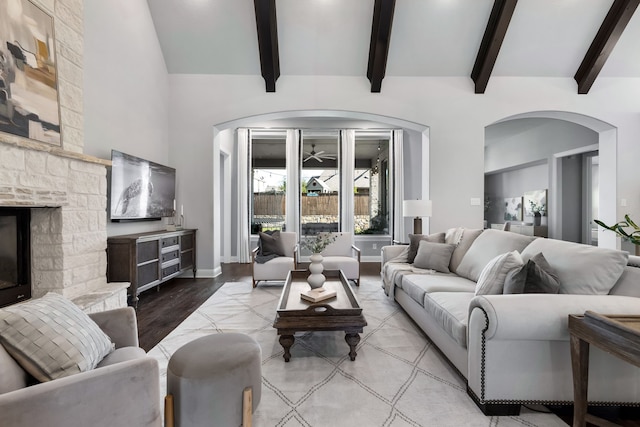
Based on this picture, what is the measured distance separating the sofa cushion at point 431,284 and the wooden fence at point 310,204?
370 cm

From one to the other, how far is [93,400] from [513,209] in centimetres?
1044

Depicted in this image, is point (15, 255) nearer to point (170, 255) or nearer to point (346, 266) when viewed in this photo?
point (170, 255)

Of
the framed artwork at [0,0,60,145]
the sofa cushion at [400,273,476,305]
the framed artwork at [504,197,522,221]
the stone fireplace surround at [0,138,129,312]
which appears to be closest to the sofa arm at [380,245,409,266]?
the sofa cushion at [400,273,476,305]

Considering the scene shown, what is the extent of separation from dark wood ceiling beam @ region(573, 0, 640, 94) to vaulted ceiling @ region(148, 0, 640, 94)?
0.01m

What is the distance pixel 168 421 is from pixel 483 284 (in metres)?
1.97

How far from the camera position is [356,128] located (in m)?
6.62

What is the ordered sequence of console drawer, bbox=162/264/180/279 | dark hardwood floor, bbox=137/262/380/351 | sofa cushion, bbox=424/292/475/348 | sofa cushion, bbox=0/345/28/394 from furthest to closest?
console drawer, bbox=162/264/180/279
dark hardwood floor, bbox=137/262/380/351
sofa cushion, bbox=424/292/475/348
sofa cushion, bbox=0/345/28/394

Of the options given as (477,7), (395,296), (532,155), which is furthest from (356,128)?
(532,155)

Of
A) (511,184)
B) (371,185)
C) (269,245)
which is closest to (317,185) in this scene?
(371,185)

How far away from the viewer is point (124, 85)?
393 centimetres

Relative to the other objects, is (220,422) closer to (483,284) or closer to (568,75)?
(483,284)

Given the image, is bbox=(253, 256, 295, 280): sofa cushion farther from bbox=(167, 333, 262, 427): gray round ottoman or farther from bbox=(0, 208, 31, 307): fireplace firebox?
bbox=(167, 333, 262, 427): gray round ottoman

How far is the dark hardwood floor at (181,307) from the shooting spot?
1695 millimetres

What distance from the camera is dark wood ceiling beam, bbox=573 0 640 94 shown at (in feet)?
14.1
